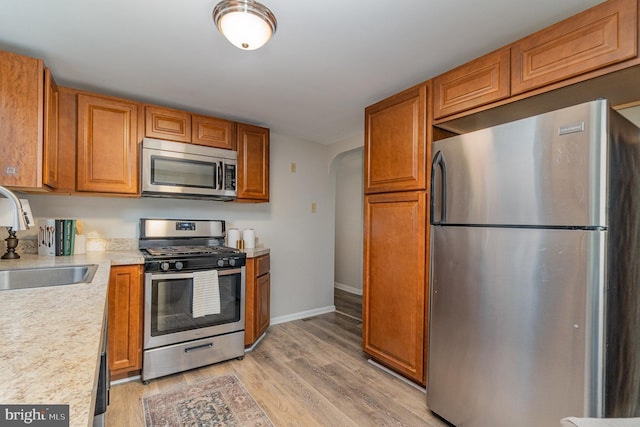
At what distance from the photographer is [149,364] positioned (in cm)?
227

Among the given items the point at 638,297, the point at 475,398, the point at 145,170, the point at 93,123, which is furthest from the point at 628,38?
the point at 93,123

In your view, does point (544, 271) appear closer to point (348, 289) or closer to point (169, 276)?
point (169, 276)

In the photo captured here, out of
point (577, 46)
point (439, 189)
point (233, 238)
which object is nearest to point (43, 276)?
point (233, 238)

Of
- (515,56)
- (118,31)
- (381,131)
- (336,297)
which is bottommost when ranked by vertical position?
(336,297)

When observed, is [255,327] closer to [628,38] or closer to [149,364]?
[149,364]

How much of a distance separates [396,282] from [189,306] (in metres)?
1.61

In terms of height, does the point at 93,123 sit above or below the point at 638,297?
above

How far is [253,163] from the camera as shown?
3066 millimetres

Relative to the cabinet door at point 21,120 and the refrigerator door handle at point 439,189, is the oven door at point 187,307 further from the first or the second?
the refrigerator door handle at point 439,189

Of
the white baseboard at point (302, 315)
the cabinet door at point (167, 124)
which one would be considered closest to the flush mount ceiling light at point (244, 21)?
the cabinet door at point (167, 124)

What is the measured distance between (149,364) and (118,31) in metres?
2.17

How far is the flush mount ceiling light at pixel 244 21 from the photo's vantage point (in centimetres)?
140

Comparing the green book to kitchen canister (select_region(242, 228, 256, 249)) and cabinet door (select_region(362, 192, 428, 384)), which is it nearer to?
kitchen canister (select_region(242, 228, 256, 249))

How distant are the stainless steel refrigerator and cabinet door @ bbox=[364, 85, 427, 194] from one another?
0.39 meters
